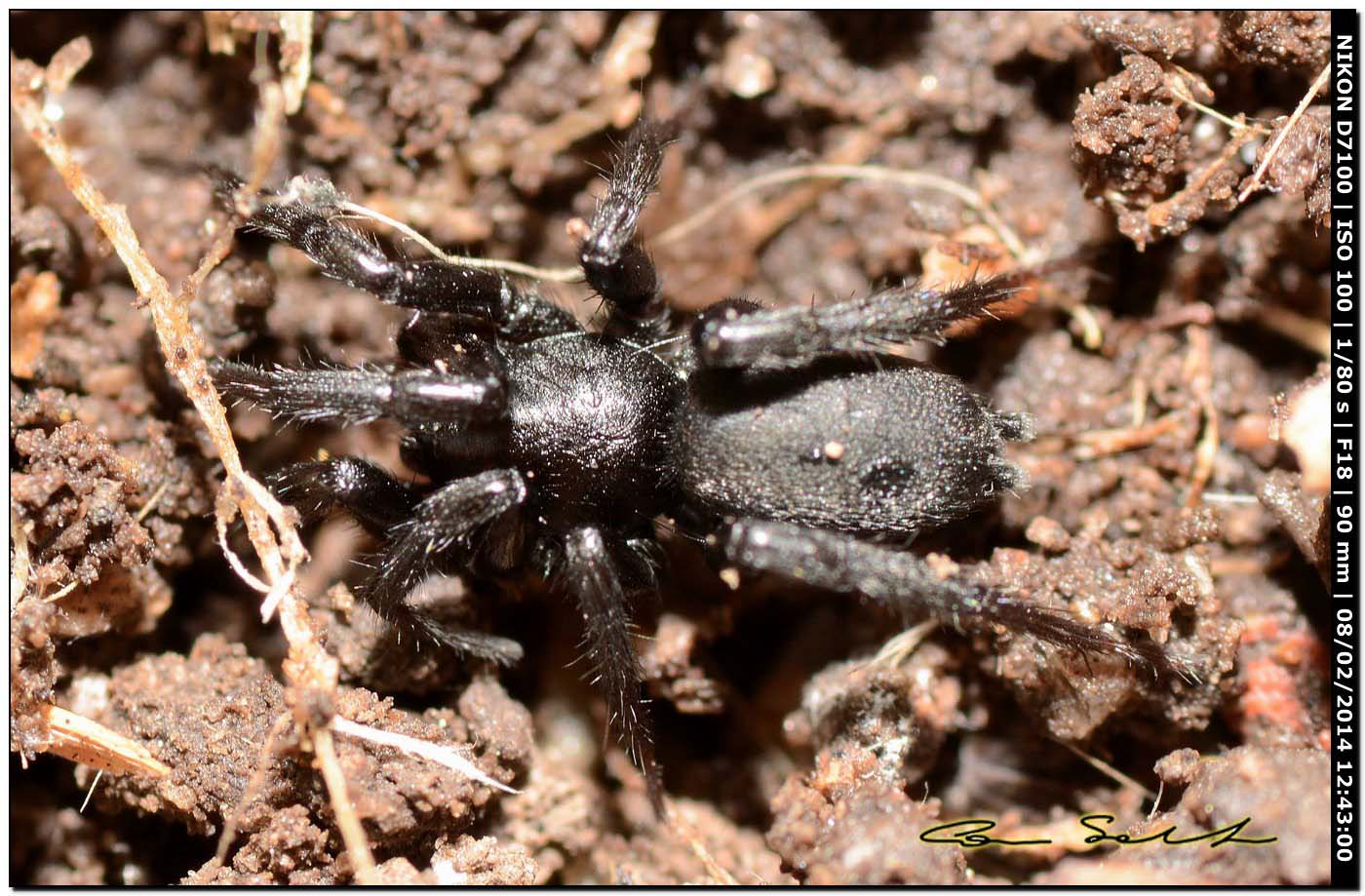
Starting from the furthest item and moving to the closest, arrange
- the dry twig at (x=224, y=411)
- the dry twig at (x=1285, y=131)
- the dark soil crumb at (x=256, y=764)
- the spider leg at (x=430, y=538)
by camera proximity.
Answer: the dry twig at (x=1285, y=131)
the spider leg at (x=430, y=538)
the dark soil crumb at (x=256, y=764)
the dry twig at (x=224, y=411)

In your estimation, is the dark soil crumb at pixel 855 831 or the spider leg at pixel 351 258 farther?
the spider leg at pixel 351 258

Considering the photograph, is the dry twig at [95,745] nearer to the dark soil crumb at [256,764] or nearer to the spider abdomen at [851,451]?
the dark soil crumb at [256,764]

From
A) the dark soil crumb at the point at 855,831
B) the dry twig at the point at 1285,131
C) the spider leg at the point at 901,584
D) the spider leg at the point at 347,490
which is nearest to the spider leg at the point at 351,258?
the spider leg at the point at 347,490

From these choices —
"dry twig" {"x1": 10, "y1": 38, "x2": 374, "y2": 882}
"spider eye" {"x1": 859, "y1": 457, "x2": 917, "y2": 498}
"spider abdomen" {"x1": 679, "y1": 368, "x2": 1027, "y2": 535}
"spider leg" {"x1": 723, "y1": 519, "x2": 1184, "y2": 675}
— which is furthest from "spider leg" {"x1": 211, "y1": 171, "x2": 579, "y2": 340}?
"spider eye" {"x1": 859, "y1": 457, "x2": 917, "y2": 498}

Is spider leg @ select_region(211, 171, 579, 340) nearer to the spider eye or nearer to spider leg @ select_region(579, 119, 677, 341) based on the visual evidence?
spider leg @ select_region(579, 119, 677, 341)

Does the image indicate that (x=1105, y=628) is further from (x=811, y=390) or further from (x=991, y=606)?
(x=811, y=390)

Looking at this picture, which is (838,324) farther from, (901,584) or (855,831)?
(855,831)

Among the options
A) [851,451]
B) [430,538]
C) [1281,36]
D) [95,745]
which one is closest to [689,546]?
[851,451]
